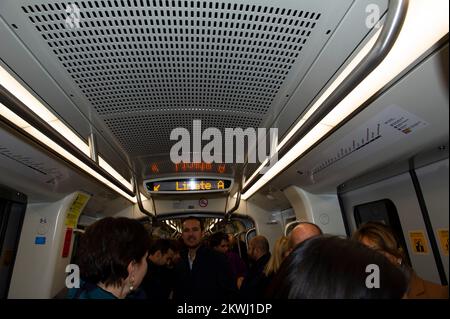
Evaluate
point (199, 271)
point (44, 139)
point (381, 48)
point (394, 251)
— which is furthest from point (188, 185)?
point (381, 48)

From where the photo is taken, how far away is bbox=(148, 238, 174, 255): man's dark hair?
3.13 meters

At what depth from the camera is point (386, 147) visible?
1.08 m

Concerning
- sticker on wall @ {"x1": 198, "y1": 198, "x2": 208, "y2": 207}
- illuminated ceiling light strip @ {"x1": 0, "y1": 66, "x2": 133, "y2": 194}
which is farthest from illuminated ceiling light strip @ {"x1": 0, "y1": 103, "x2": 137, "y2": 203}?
sticker on wall @ {"x1": 198, "y1": 198, "x2": 208, "y2": 207}

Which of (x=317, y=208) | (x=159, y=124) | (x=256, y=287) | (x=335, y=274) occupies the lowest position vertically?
(x=256, y=287)

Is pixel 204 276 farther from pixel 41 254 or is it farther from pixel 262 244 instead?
pixel 41 254

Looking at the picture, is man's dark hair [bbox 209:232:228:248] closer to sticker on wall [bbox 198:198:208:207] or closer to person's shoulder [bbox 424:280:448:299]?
sticker on wall [bbox 198:198:208:207]

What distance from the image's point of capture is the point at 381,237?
54.1 inches

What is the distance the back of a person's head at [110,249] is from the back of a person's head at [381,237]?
3.53 feet

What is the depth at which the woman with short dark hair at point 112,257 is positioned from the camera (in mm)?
1189

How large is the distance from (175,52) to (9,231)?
2.66m

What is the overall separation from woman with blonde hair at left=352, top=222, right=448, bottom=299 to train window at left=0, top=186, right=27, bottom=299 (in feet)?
9.22

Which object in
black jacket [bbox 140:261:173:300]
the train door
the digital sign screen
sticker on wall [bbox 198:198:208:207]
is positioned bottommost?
black jacket [bbox 140:261:173:300]
